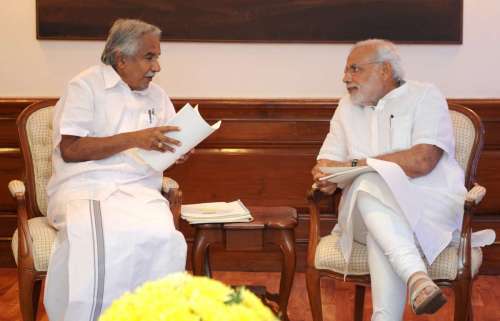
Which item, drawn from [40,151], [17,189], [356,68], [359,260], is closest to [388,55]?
[356,68]

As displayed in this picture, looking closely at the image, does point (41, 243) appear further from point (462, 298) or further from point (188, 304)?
point (188, 304)

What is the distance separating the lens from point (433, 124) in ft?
13.5

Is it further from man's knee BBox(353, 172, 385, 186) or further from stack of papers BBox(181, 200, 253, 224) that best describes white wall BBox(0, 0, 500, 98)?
man's knee BBox(353, 172, 385, 186)

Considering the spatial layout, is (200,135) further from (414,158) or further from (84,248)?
(414,158)

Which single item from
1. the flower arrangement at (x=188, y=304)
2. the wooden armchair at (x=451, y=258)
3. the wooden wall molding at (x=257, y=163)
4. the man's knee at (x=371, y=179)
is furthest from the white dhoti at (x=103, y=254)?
the flower arrangement at (x=188, y=304)

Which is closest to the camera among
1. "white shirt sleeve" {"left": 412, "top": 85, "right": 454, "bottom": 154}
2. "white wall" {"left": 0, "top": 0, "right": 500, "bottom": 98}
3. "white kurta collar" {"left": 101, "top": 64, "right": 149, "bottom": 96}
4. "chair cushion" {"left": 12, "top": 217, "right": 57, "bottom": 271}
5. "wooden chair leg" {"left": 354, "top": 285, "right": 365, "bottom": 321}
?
"chair cushion" {"left": 12, "top": 217, "right": 57, "bottom": 271}

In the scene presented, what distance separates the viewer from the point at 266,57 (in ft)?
17.8

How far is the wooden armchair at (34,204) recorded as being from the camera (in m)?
3.95

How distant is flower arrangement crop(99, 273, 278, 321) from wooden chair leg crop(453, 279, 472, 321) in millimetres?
2326

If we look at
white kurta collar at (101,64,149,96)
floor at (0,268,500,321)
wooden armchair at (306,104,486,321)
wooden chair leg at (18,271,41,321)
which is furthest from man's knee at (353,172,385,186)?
wooden chair leg at (18,271,41,321)

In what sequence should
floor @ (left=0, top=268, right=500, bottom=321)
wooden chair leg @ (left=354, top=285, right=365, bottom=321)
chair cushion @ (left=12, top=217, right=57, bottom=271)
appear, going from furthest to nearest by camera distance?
floor @ (left=0, top=268, right=500, bottom=321) → wooden chair leg @ (left=354, top=285, right=365, bottom=321) → chair cushion @ (left=12, top=217, right=57, bottom=271)

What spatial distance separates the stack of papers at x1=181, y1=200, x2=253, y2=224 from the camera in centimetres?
412

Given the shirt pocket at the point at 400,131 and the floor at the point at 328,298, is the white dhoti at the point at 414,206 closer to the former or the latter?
the shirt pocket at the point at 400,131

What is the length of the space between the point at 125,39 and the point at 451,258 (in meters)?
1.72
